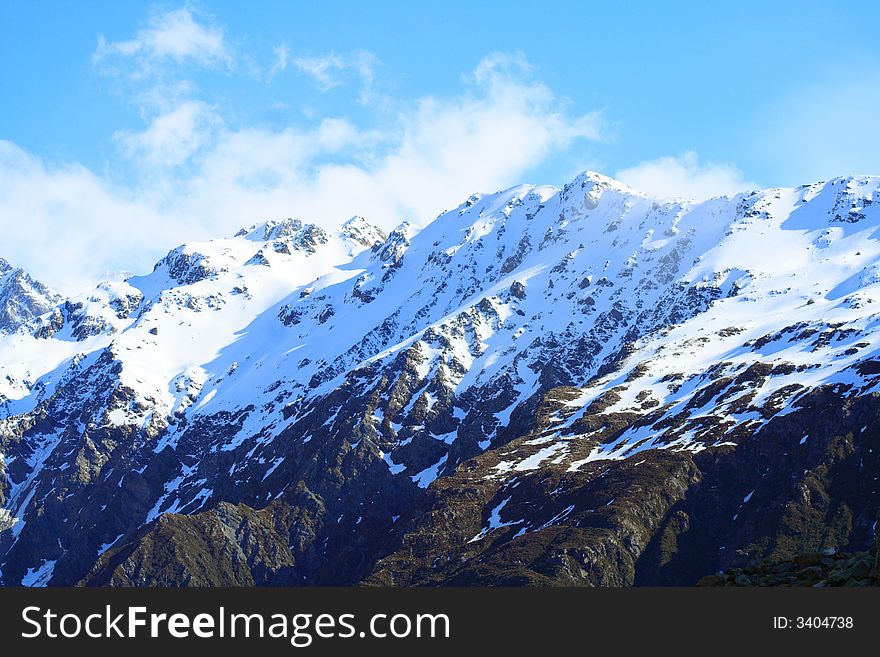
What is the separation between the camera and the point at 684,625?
4725 centimetres

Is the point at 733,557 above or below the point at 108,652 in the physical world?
above

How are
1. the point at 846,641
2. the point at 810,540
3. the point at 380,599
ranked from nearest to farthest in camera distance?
→ the point at 846,641 < the point at 380,599 < the point at 810,540

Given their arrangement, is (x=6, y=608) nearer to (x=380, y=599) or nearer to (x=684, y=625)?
(x=380, y=599)

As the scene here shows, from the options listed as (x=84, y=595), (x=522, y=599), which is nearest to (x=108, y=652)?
(x=84, y=595)

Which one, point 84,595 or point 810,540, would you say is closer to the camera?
point 84,595

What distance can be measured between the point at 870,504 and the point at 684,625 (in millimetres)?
163787

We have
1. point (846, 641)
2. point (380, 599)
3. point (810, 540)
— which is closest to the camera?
point (846, 641)

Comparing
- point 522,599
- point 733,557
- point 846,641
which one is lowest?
point 846,641

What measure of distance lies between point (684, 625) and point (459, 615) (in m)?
9.81

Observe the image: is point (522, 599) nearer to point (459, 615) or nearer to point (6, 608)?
point (459, 615)

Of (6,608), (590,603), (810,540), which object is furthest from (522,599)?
(810,540)

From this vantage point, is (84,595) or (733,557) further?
(733,557)

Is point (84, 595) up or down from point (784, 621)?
up

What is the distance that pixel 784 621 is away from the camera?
46250mm
